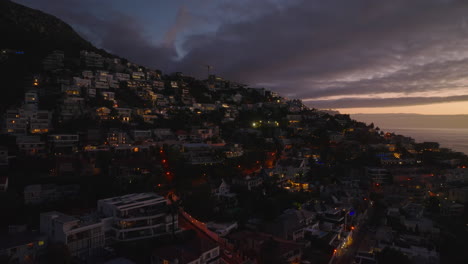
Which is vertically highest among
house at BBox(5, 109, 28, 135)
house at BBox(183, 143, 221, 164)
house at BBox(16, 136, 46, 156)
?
house at BBox(5, 109, 28, 135)

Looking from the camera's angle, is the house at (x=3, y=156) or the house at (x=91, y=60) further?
the house at (x=91, y=60)

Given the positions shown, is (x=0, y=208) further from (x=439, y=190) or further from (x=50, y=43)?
(x=50, y=43)

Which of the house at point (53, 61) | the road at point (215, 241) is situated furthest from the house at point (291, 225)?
the house at point (53, 61)

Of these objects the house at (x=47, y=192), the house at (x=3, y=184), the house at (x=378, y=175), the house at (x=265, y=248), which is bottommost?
the house at (x=265, y=248)

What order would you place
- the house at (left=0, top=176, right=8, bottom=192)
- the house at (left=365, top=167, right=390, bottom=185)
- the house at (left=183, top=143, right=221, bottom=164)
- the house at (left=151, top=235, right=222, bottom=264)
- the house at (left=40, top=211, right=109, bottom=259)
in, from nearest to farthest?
1. the house at (left=151, top=235, right=222, bottom=264)
2. the house at (left=40, top=211, right=109, bottom=259)
3. the house at (left=0, top=176, right=8, bottom=192)
4. the house at (left=183, top=143, right=221, bottom=164)
5. the house at (left=365, top=167, right=390, bottom=185)

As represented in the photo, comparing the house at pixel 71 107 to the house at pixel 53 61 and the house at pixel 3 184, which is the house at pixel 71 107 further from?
the house at pixel 3 184

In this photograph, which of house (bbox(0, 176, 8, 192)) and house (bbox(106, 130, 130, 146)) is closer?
house (bbox(0, 176, 8, 192))

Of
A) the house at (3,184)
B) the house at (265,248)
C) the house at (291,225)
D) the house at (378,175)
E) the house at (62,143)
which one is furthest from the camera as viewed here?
the house at (378,175)

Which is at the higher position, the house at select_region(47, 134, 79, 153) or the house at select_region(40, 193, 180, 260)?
the house at select_region(47, 134, 79, 153)

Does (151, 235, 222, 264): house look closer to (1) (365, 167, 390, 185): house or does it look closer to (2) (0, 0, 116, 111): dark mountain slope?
(1) (365, 167, 390, 185): house

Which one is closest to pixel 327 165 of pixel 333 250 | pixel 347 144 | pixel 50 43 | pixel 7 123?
pixel 347 144

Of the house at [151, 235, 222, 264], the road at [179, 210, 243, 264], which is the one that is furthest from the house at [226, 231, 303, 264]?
the house at [151, 235, 222, 264]
